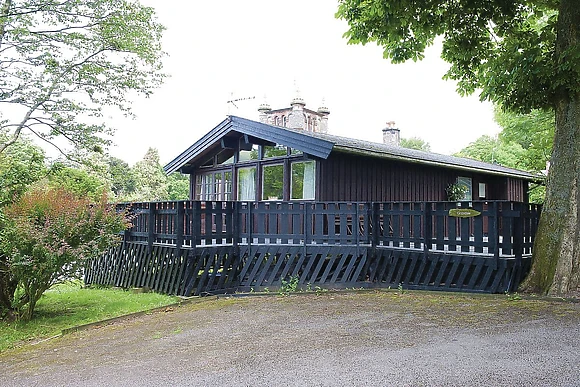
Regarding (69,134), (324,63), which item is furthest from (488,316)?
(324,63)

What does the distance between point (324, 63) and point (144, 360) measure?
48627 millimetres

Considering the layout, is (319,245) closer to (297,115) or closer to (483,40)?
(483,40)

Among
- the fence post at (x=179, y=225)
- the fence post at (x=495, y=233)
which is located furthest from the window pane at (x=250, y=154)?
the fence post at (x=495, y=233)

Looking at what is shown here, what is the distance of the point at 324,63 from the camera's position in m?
50.4

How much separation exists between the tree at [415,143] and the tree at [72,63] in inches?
2058

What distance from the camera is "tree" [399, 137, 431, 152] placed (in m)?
63.0

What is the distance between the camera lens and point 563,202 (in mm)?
7301

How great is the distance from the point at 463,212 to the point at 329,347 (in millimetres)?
3850

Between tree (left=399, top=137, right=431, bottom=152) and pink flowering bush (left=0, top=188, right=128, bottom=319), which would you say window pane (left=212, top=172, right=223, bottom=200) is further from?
tree (left=399, top=137, right=431, bottom=152)

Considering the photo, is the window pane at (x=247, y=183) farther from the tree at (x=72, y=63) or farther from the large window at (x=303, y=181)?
the tree at (x=72, y=63)

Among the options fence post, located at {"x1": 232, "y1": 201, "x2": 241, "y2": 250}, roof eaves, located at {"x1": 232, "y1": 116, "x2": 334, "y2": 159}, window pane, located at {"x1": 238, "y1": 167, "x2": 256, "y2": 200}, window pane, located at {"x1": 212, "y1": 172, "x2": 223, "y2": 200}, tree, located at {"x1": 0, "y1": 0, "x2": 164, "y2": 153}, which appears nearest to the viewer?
fence post, located at {"x1": 232, "y1": 201, "x2": 241, "y2": 250}

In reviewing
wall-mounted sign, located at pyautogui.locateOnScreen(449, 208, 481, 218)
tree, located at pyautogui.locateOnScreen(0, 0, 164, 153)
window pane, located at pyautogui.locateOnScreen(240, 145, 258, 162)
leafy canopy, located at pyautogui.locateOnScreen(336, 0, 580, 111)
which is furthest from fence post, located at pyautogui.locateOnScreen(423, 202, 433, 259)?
tree, located at pyautogui.locateOnScreen(0, 0, 164, 153)

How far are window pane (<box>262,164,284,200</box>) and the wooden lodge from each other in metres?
0.04

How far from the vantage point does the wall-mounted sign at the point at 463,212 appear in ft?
24.1
